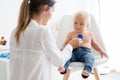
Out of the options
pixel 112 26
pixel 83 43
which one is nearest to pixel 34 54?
pixel 83 43

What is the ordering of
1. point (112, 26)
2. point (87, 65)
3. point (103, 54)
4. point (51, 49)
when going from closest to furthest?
1. point (51, 49)
2. point (87, 65)
3. point (103, 54)
4. point (112, 26)

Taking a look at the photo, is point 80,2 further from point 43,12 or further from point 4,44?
point 43,12

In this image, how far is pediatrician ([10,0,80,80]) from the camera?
1.24 metres

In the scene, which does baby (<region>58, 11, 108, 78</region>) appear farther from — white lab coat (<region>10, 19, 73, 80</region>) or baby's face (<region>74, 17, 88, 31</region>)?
white lab coat (<region>10, 19, 73, 80</region>)

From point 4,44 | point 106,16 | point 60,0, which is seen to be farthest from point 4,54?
point 106,16

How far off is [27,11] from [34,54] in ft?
0.78

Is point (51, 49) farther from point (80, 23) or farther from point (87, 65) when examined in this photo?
point (80, 23)

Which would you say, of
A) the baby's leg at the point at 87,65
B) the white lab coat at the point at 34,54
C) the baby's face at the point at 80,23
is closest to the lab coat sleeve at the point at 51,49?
the white lab coat at the point at 34,54

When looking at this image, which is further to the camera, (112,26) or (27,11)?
(112,26)

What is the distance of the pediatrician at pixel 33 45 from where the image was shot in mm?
1239

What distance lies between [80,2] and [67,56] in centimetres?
183

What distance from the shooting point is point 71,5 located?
3.02 meters

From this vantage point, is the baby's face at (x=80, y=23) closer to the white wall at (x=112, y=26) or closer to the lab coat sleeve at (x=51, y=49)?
the lab coat sleeve at (x=51, y=49)

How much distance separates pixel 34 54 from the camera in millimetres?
1269
